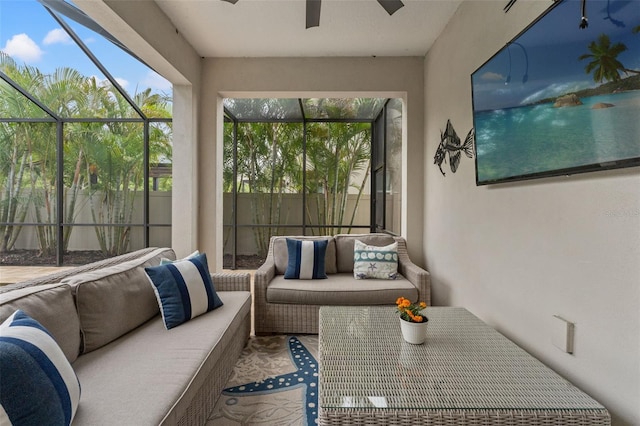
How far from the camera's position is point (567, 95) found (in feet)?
4.01

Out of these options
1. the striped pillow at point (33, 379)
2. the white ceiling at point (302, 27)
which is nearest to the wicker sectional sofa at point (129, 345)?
the striped pillow at point (33, 379)

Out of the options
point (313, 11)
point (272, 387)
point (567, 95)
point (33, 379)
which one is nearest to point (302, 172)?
point (313, 11)

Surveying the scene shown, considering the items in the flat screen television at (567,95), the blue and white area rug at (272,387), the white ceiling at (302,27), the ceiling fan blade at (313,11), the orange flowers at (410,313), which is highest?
the white ceiling at (302,27)

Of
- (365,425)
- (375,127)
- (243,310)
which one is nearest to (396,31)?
(375,127)

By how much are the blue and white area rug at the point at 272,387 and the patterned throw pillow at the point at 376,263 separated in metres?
0.82

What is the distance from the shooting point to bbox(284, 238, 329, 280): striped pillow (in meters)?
2.93

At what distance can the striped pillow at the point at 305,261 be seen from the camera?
2932 mm

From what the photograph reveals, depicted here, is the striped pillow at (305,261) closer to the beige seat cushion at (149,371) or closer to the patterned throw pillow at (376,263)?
the patterned throw pillow at (376,263)

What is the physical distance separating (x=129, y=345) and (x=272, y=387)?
89 cm

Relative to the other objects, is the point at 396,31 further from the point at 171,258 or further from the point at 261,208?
the point at 261,208

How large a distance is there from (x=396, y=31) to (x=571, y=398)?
3.06 metres

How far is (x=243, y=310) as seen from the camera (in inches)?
88.7

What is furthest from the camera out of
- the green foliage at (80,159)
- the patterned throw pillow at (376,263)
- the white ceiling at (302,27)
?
the green foliage at (80,159)

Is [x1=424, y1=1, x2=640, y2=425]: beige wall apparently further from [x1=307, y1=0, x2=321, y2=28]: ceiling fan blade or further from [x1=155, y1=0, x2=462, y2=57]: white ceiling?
[x1=307, y1=0, x2=321, y2=28]: ceiling fan blade
